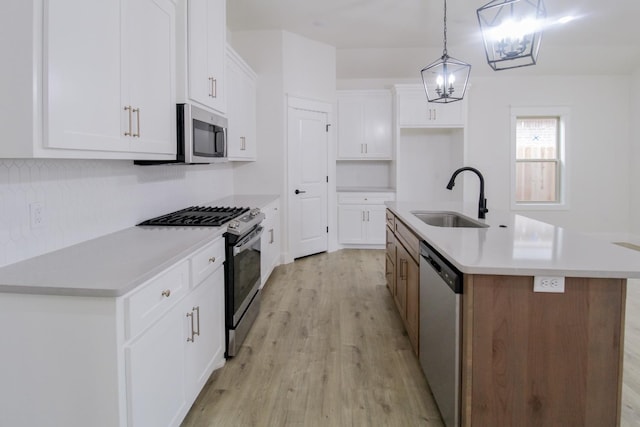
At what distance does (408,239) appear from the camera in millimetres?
2703

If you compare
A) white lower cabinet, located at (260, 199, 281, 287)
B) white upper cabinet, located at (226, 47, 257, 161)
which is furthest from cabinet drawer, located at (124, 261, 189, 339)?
white upper cabinet, located at (226, 47, 257, 161)

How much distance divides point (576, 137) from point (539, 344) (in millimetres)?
6105

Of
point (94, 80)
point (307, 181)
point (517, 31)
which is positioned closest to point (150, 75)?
point (94, 80)

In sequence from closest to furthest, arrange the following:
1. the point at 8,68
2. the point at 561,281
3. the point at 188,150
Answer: the point at 8,68 → the point at 561,281 → the point at 188,150

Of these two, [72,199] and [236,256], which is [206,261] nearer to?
[236,256]

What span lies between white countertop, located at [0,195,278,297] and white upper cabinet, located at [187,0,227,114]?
38.5 inches

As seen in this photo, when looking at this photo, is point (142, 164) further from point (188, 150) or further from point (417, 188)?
point (417, 188)

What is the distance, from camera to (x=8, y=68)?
4.20 ft

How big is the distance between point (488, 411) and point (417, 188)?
209 inches

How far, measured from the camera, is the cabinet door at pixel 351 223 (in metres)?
6.04

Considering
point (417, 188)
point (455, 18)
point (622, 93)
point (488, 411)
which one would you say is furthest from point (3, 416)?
point (622, 93)

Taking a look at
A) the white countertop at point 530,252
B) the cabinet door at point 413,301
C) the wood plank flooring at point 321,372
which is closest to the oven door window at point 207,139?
the wood plank flooring at point 321,372

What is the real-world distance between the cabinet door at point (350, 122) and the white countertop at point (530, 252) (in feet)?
13.0

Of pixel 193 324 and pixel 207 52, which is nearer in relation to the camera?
pixel 193 324
